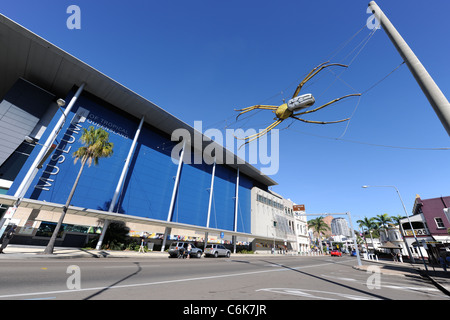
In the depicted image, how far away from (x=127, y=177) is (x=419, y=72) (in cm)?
3109

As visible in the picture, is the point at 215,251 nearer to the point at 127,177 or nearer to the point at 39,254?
the point at 127,177

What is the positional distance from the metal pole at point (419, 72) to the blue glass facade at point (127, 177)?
2922 cm

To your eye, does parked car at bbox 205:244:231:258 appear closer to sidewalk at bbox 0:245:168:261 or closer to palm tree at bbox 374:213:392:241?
sidewalk at bbox 0:245:168:261

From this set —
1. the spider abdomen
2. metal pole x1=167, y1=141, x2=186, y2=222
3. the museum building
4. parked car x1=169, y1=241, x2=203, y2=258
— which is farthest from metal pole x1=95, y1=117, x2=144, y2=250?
the spider abdomen

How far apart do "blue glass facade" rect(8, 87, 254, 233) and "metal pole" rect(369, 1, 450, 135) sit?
29.2 metres

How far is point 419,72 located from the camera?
386 cm

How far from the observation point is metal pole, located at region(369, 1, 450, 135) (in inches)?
132

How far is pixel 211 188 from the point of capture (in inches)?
1580

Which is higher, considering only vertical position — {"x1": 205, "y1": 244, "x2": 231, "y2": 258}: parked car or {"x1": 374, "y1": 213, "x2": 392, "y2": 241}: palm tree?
{"x1": 374, "y1": 213, "x2": 392, "y2": 241}: palm tree

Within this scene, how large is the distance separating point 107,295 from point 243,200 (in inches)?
1808

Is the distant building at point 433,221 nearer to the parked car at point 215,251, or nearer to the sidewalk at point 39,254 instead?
the parked car at point 215,251

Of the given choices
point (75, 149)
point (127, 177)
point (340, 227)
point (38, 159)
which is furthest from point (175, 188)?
point (340, 227)

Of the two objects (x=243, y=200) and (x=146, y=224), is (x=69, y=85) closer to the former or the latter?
(x=146, y=224)

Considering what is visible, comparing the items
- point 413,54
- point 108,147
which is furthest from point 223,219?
point 413,54
